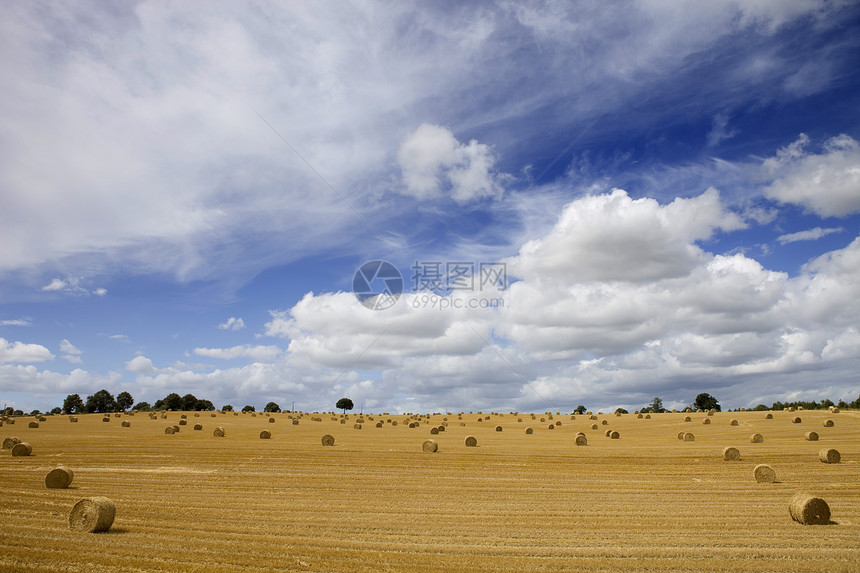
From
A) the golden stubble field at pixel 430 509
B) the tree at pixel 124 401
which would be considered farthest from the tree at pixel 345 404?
the golden stubble field at pixel 430 509

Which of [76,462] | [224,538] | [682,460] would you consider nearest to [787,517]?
[682,460]

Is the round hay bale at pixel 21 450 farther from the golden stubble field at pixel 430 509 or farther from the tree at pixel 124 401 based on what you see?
the tree at pixel 124 401

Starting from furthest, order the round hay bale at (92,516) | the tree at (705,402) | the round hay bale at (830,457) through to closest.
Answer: the tree at (705,402) < the round hay bale at (830,457) < the round hay bale at (92,516)

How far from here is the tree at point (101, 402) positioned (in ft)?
363

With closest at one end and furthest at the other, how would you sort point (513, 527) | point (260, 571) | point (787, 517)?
point (260, 571) < point (513, 527) < point (787, 517)

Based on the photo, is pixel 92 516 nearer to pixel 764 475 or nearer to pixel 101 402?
pixel 764 475

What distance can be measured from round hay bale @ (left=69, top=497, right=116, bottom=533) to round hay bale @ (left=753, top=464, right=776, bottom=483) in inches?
924

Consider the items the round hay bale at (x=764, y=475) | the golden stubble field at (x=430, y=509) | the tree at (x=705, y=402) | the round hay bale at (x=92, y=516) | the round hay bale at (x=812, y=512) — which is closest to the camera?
the golden stubble field at (x=430, y=509)

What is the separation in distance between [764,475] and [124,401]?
12172 cm

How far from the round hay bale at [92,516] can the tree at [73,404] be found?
369ft

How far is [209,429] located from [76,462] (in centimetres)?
2495

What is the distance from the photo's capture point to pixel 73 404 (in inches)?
4323

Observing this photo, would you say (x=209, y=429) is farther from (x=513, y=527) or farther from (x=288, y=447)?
(x=513, y=527)

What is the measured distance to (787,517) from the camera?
54.6 feet
